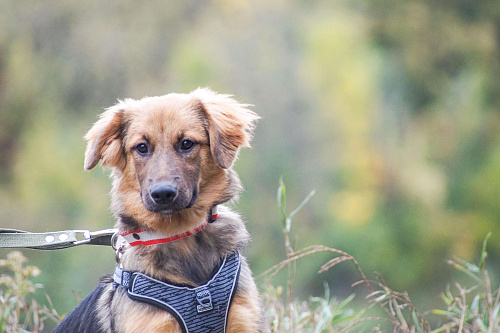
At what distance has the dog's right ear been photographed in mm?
3451

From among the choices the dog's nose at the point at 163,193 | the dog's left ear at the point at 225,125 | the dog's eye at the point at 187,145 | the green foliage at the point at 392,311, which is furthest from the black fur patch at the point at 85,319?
the green foliage at the point at 392,311

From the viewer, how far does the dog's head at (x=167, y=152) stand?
3.18m

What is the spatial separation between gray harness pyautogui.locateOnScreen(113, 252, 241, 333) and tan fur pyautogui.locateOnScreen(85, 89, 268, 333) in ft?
0.16

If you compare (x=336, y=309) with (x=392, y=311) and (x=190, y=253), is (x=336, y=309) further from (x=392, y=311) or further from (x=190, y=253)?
(x=190, y=253)

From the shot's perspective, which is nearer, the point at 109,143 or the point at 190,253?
the point at 190,253

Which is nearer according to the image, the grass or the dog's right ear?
the dog's right ear

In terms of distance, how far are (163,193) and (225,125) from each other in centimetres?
65

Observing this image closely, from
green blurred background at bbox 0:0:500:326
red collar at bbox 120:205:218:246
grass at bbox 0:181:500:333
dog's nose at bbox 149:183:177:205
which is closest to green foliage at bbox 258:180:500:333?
grass at bbox 0:181:500:333

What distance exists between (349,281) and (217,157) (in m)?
12.8

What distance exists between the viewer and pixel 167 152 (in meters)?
3.31

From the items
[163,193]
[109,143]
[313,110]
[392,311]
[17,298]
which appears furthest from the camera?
[313,110]

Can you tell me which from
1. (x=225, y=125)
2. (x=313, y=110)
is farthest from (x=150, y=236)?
(x=313, y=110)

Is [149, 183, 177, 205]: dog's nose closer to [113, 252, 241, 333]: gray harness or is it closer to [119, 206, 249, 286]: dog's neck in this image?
[119, 206, 249, 286]: dog's neck

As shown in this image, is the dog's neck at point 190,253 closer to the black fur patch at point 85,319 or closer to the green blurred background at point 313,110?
the black fur patch at point 85,319
